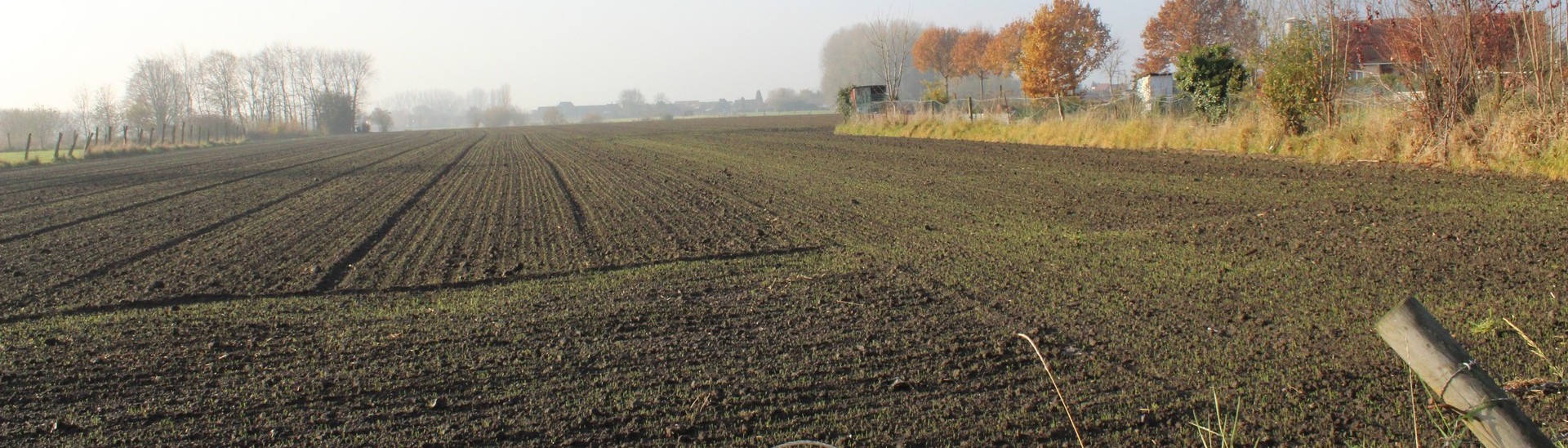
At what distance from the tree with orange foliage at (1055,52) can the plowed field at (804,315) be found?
101ft

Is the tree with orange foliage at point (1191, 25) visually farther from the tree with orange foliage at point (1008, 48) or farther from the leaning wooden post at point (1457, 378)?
the leaning wooden post at point (1457, 378)

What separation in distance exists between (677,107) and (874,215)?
166464mm

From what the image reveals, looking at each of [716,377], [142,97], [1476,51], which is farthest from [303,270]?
[142,97]

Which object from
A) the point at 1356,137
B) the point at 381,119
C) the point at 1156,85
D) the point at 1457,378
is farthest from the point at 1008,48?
the point at 381,119

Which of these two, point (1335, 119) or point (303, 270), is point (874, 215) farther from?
point (1335, 119)

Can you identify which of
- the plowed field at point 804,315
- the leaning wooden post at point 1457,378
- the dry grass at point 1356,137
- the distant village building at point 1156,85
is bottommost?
the plowed field at point 804,315

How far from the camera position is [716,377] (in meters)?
4.73

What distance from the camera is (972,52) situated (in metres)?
67.4

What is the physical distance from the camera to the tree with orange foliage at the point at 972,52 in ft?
220

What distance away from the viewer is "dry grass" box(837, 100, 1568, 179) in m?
11.1

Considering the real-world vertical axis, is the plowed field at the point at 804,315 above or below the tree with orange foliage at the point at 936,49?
below

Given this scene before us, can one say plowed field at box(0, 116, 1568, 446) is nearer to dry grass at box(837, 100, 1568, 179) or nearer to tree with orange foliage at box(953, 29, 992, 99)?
dry grass at box(837, 100, 1568, 179)

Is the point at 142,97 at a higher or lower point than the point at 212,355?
higher

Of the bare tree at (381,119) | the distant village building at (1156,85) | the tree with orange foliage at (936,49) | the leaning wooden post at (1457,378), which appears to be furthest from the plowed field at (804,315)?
the bare tree at (381,119)
